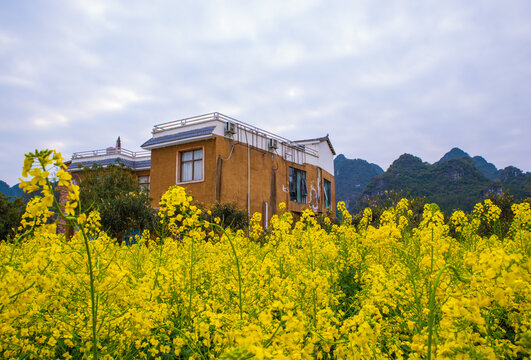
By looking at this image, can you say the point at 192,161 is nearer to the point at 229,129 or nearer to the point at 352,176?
the point at 229,129

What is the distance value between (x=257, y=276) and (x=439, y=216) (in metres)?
3.26

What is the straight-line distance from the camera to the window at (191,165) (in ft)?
55.3

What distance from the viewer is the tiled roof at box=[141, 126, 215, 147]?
16453mm

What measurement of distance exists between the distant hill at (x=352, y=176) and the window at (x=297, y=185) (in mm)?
55892

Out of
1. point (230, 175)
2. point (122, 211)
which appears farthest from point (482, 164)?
point (122, 211)

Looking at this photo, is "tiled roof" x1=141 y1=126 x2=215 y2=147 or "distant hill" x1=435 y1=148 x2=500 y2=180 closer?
"tiled roof" x1=141 y1=126 x2=215 y2=147

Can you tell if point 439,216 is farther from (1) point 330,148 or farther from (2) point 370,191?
(2) point 370,191

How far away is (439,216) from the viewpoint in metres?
5.24

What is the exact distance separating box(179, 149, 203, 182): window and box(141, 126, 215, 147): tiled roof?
2.50 feet

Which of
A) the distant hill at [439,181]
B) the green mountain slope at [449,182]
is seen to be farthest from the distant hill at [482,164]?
the green mountain slope at [449,182]

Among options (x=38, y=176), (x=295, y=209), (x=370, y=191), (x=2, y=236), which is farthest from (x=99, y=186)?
(x=370, y=191)

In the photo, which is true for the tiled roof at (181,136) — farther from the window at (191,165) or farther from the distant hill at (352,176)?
the distant hill at (352,176)

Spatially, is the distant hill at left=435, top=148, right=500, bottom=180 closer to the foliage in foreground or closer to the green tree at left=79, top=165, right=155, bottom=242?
the green tree at left=79, top=165, right=155, bottom=242

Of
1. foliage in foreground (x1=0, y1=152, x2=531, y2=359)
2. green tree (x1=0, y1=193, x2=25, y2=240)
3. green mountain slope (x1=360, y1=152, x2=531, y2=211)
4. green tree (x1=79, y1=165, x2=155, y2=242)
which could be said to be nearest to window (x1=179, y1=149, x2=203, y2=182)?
green tree (x1=79, y1=165, x2=155, y2=242)
